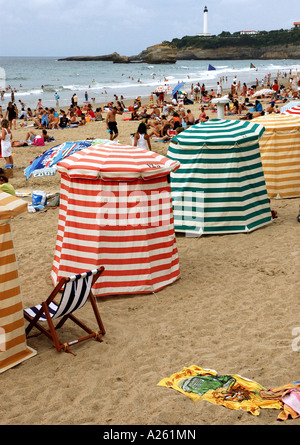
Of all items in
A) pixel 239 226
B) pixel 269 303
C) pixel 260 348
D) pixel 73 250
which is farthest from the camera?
pixel 239 226

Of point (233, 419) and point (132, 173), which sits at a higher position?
point (132, 173)

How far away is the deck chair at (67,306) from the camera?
4.84m

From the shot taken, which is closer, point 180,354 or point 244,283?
point 180,354

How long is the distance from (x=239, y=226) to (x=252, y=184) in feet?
2.39

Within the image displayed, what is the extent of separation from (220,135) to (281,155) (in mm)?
2284

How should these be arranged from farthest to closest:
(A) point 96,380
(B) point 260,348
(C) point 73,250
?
(C) point 73,250 < (B) point 260,348 < (A) point 96,380

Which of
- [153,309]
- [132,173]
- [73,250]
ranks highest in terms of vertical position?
[132,173]

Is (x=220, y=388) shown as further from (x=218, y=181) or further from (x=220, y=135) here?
(x=220, y=135)

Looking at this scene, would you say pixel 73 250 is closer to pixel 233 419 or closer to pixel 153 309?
pixel 153 309

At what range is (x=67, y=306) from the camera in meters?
4.95

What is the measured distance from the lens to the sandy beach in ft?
13.3

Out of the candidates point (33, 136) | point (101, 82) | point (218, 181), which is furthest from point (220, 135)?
point (101, 82)

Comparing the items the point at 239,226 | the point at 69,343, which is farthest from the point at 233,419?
the point at 239,226
